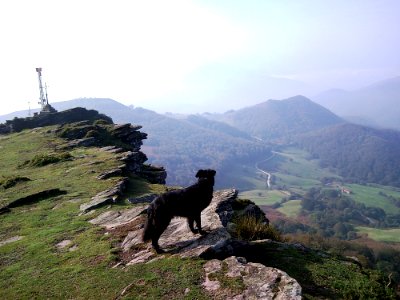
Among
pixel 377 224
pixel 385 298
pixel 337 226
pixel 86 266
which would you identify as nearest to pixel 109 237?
pixel 86 266

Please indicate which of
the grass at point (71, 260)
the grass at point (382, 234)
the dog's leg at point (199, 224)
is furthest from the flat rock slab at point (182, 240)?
the grass at point (382, 234)

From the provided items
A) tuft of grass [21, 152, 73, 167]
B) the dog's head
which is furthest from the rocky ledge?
tuft of grass [21, 152, 73, 167]

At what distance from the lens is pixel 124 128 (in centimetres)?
4997

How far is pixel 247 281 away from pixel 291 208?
551 feet

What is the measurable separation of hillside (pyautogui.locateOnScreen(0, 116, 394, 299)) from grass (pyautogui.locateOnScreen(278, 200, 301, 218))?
140575 millimetres

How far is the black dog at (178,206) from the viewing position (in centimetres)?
1160

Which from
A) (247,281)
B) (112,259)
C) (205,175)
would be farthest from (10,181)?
(247,281)

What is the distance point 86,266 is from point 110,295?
2512 millimetres

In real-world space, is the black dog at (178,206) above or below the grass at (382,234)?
above

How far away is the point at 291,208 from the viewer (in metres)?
170

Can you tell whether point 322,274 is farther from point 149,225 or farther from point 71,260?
point 71,260

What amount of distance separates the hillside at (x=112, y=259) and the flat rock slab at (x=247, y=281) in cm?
4

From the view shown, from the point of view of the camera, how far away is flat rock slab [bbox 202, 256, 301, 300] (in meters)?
8.59

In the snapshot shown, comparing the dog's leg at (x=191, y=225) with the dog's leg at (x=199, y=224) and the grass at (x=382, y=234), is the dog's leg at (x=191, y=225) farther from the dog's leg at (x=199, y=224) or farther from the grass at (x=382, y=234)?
the grass at (x=382, y=234)
